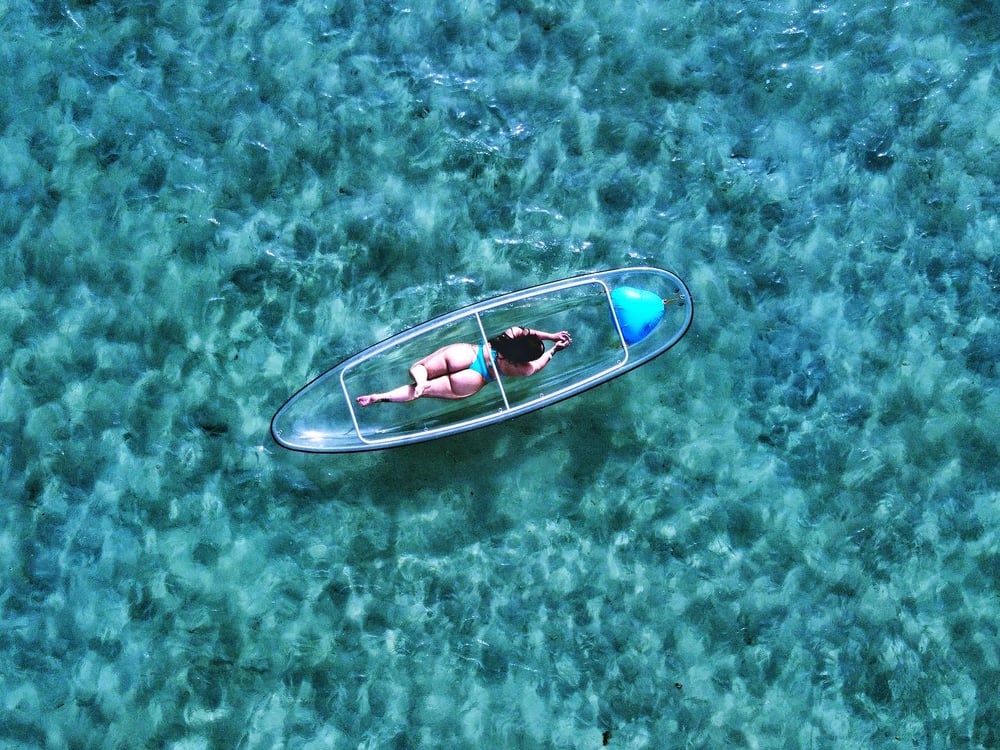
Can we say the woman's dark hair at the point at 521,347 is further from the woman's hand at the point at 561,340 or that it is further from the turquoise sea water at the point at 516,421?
the turquoise sea water at the point at 516,421

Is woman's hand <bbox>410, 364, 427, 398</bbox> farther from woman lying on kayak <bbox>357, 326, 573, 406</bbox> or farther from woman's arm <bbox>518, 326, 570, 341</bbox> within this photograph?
woman's arm <bbox>518, 326, 570, 341</bbox>

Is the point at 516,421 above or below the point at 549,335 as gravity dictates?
below

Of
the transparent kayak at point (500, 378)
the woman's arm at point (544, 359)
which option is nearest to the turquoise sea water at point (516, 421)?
the transparent kayak at point (500, 378)

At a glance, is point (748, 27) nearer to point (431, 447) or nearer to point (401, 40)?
point (401, 40)

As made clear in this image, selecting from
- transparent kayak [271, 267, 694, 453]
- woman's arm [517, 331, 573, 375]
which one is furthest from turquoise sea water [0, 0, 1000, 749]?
woman's arm [517, 331, 573, 375]

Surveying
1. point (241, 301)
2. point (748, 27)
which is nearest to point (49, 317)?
point (241, 301)

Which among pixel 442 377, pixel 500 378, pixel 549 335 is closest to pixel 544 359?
pixel 549 335

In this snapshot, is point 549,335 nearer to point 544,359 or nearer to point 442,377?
point 544,359
